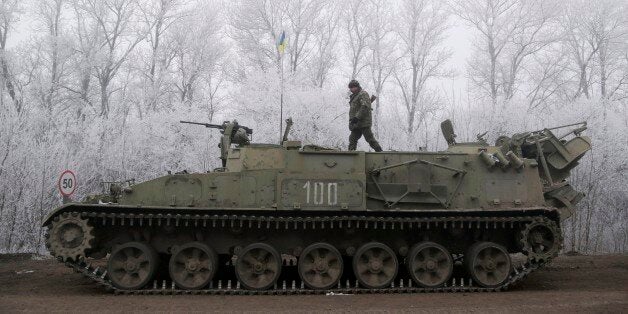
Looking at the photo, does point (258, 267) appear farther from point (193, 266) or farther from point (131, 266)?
point (131, 266)

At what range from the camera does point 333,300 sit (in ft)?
33.9

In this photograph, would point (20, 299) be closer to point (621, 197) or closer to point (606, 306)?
point (606, 306)

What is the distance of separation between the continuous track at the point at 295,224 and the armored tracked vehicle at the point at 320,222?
1.1 inches

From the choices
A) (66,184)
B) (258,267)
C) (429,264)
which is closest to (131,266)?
(258,267)

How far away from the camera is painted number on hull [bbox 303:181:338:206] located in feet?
36.1

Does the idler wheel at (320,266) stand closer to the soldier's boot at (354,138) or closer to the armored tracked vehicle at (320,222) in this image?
the armored tracked vehicle at (320,222)

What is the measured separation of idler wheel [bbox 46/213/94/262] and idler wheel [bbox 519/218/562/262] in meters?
8.46

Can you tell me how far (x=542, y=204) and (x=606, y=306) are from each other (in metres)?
2.58

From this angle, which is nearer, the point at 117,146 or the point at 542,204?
the point at 542,204

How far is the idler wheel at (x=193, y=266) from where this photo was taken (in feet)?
36.8

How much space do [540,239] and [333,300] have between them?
4.38m

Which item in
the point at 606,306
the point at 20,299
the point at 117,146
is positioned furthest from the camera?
the point at 117,146

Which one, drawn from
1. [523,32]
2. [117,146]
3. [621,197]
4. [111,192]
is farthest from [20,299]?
[523,32]

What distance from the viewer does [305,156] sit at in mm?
11383
